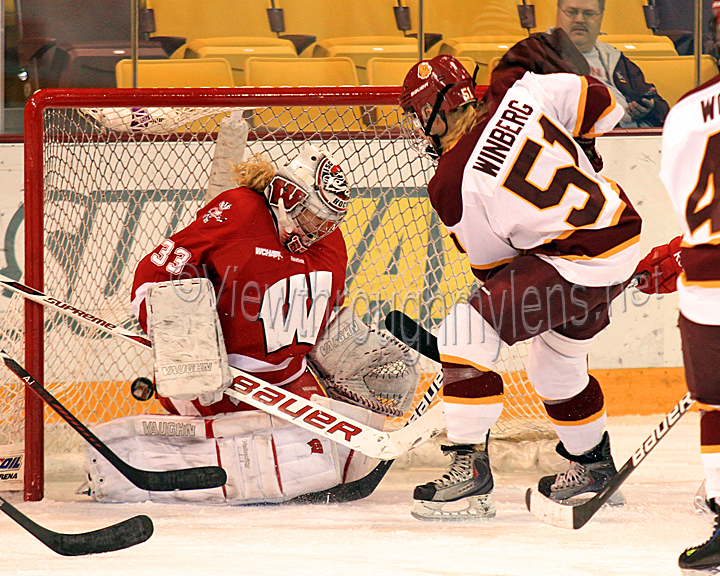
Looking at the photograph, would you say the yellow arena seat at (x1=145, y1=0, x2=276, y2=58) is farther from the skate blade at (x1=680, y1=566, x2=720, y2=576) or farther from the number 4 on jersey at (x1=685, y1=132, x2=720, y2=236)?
the skate blade at (x1=680, y1=566, x2=720, y2=576)

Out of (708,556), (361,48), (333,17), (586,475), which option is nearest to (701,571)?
(708,556)

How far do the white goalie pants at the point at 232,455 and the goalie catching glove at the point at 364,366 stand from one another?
221 mm

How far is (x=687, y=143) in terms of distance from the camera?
1.07 meters

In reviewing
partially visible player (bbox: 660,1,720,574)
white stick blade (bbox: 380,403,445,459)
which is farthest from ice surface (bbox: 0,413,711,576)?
partially visible player (bbox: 660,1,720,574)

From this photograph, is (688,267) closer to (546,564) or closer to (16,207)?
(546,564)

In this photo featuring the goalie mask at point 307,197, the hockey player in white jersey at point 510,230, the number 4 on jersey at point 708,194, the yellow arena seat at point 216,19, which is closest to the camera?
the number 4 on jersey at point 708,194

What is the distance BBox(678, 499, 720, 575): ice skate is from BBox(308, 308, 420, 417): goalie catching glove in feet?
3.65

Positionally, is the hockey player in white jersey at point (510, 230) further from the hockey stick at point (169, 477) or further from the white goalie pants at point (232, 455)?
the hockey stick at point (169, 477)

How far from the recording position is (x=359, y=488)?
6.46 feet

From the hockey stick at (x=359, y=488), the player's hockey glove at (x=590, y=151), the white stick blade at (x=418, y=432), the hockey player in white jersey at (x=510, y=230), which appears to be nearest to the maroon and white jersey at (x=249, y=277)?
the hockey stick at (x=359, y=488)

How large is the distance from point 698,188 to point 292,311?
1.16m

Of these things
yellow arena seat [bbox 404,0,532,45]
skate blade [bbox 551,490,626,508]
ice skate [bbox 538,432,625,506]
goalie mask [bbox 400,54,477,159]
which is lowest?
skate blade [bbox 551,490,626,508]

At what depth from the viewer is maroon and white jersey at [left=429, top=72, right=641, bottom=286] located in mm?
1615

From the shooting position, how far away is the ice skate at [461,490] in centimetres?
166
